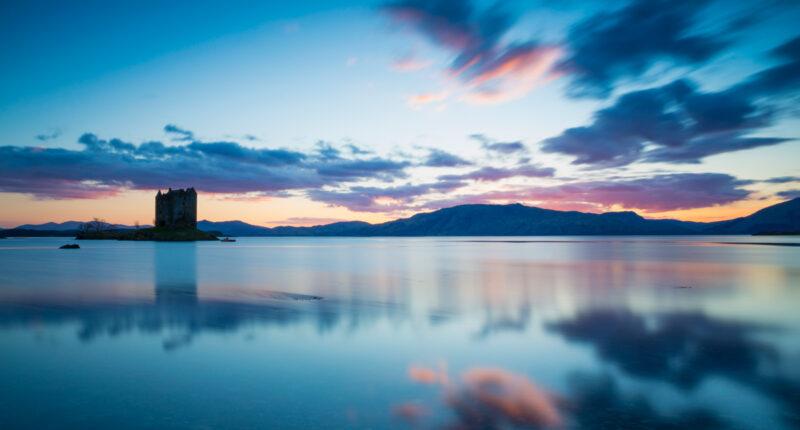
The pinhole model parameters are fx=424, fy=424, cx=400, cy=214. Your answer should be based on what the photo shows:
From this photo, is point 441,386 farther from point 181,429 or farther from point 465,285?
point 465,285

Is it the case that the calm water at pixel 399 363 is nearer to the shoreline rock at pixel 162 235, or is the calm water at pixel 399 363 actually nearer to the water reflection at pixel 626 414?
the water reflection at pixel 626 414

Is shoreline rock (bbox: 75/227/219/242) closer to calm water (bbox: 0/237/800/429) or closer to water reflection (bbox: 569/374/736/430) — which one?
calm water (bbox: 0/237/800/429)

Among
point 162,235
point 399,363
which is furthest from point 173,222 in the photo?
point 399,363

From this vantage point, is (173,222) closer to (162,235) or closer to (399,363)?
(162,235)

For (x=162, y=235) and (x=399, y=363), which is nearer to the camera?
(x=399, y=363)

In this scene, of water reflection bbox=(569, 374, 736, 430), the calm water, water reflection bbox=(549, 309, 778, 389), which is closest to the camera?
water reflection bbox=(569, 374, 736, 430)

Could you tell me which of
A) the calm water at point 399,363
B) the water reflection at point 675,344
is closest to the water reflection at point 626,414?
the calm water at point 399,363

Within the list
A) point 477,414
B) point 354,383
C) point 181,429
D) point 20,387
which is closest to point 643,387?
point 477,414

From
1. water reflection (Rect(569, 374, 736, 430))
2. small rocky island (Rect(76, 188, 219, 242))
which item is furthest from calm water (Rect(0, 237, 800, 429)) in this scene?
small rocky island (Rect(76, 188, 219, 242))

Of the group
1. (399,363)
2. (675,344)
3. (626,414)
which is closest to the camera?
(626,414)

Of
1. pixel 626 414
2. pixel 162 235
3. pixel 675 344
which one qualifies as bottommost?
pixel 675 344

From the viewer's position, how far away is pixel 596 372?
816 centimetres

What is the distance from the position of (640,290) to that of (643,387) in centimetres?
1624

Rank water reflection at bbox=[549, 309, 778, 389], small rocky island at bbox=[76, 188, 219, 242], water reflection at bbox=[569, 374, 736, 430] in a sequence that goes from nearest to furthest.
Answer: water reflection at bbox=[569, 374, 736, 430], water reflection at bbox=[549, 309, 778, 389], small rocky island at bbox=[76, 188, 219, 242]
